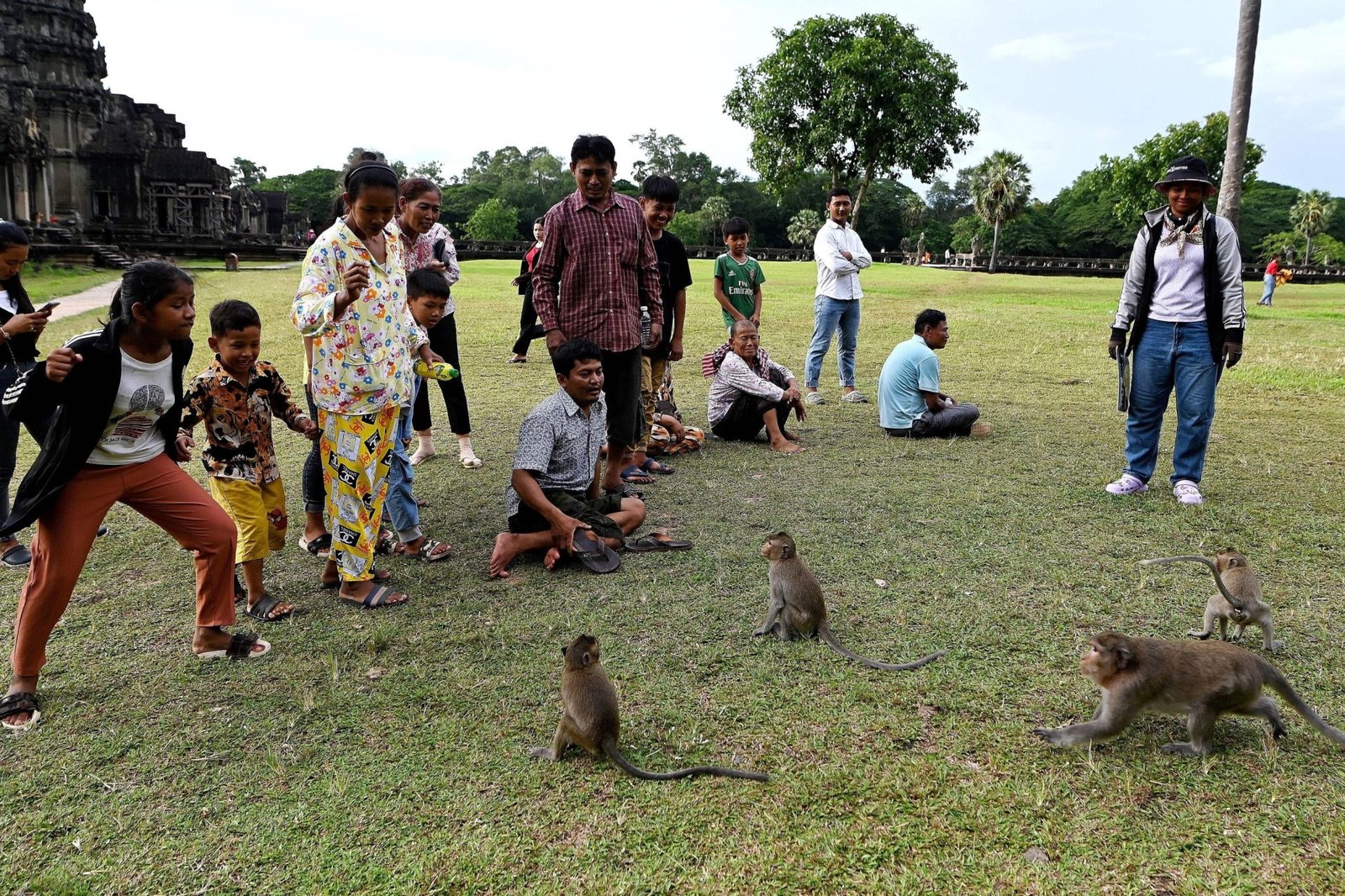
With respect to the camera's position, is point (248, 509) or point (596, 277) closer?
point (248, 509)

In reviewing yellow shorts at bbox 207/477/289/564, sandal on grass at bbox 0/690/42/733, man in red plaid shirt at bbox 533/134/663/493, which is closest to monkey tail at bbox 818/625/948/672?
man in red plaid shirt at bbox 533/134/663/493

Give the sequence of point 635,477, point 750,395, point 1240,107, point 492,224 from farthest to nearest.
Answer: point 492,224
point 1240,107
point 750,395
point 635,477

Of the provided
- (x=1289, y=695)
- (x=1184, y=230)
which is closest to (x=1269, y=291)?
(x=1184, y=230)

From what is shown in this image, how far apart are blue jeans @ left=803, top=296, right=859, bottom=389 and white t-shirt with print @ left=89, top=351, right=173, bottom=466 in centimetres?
669

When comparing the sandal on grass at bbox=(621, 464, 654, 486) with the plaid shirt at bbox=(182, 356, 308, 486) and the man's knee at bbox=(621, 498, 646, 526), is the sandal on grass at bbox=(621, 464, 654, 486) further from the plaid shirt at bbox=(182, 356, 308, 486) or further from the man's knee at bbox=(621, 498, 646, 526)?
the plaid shirt at bbox=(182, 356, 308, 486)

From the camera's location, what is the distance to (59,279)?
80.4ft

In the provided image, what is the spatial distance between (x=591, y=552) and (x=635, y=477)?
5.92 feet

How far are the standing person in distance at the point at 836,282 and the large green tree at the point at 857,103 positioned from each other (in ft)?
84.2

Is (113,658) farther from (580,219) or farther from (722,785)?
(580,219)

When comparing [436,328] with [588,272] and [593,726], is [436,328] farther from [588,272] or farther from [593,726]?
[593,726]

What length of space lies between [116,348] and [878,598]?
3.32 meters

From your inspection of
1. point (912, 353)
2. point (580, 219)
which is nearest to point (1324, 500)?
point (912, 353)

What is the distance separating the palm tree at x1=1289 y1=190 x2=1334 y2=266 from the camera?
60781mm

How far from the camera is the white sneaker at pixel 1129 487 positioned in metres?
5.91
